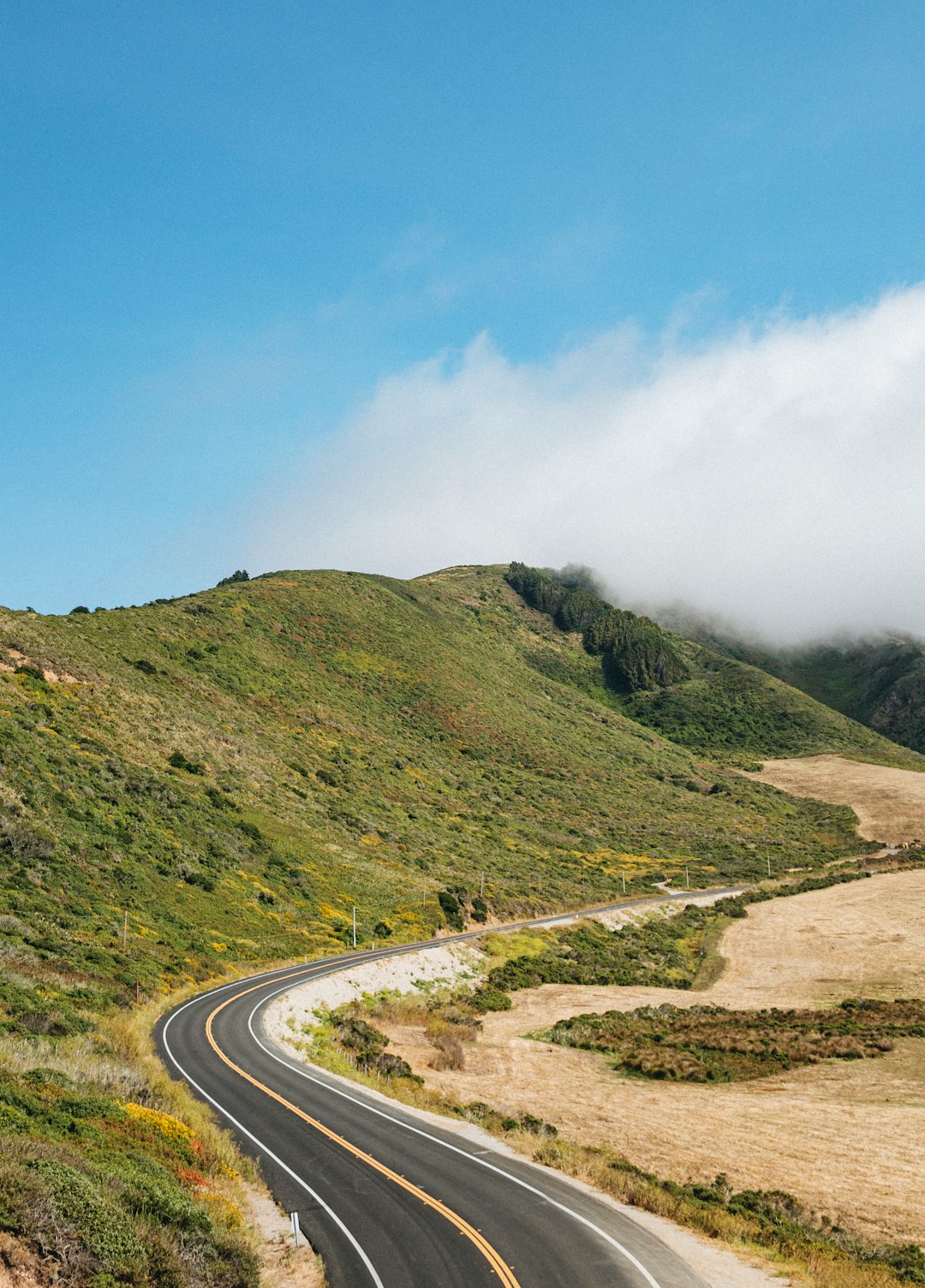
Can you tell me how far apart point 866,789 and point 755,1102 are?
114 m

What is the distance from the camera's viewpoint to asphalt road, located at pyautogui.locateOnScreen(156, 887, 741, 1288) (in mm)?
13414

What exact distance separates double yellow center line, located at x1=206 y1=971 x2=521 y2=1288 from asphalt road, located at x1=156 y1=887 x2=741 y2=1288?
1.4 inches

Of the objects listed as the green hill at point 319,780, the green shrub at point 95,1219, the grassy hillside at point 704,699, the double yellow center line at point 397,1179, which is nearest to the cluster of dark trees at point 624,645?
the grassy hillside at point 704,699

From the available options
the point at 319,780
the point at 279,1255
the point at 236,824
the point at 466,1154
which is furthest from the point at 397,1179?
the point at 319,780

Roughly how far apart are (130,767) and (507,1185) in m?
46.9

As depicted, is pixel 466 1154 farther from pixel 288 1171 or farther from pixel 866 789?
pixel 866 789

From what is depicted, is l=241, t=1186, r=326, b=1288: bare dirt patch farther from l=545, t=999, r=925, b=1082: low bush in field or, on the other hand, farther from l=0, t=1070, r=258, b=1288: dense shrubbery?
l=545, t=999, r=925, b=1082: low bush in field

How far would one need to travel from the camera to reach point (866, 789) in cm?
12494

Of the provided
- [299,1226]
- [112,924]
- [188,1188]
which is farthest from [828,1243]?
[112,924]

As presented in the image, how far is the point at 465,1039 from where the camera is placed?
3562 cm

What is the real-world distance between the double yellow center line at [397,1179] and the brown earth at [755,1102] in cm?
696

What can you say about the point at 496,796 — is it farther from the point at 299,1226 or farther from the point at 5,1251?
the point at 5,1251

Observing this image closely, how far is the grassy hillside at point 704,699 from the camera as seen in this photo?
153500mm

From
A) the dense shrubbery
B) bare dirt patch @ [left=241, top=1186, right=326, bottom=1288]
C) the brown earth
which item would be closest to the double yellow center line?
bare dirt patch @ [left=241, top=1186, right=326, bottom=1288]
